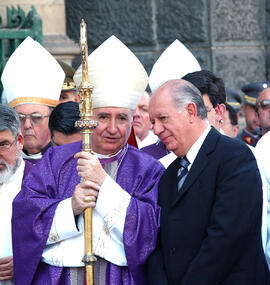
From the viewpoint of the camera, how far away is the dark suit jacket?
399 centimetres

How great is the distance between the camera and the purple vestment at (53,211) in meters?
4.30

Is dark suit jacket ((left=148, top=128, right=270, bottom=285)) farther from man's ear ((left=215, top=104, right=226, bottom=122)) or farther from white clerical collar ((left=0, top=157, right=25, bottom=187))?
white clerical collar ((left=0, top=157, right=25, bottom=187))

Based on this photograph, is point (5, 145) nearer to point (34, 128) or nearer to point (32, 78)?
point (34, 128)

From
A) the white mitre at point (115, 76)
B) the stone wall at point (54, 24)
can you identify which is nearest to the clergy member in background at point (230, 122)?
the white mitre at point (115, 76)

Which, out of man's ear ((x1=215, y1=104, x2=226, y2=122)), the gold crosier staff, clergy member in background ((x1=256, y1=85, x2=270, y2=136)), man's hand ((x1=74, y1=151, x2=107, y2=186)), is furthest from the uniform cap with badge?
man's hand ((x1=74, y1=151, x2=107, y2=186))

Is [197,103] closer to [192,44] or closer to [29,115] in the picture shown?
[29,115]

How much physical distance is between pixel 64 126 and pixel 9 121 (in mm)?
685

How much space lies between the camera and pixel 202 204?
13.4 ft

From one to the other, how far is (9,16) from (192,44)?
71.3 inches

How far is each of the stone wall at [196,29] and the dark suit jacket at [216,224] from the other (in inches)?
171

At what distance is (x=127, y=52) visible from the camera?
4969 mm

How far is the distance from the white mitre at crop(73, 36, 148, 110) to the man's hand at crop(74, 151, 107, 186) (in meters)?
0.51

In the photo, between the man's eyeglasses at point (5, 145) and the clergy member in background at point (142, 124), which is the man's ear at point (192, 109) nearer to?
the man's eyeglasses at point (5, 145)

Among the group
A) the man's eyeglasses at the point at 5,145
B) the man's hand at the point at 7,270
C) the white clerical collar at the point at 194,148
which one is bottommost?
the man's hand at the point at 7,270
